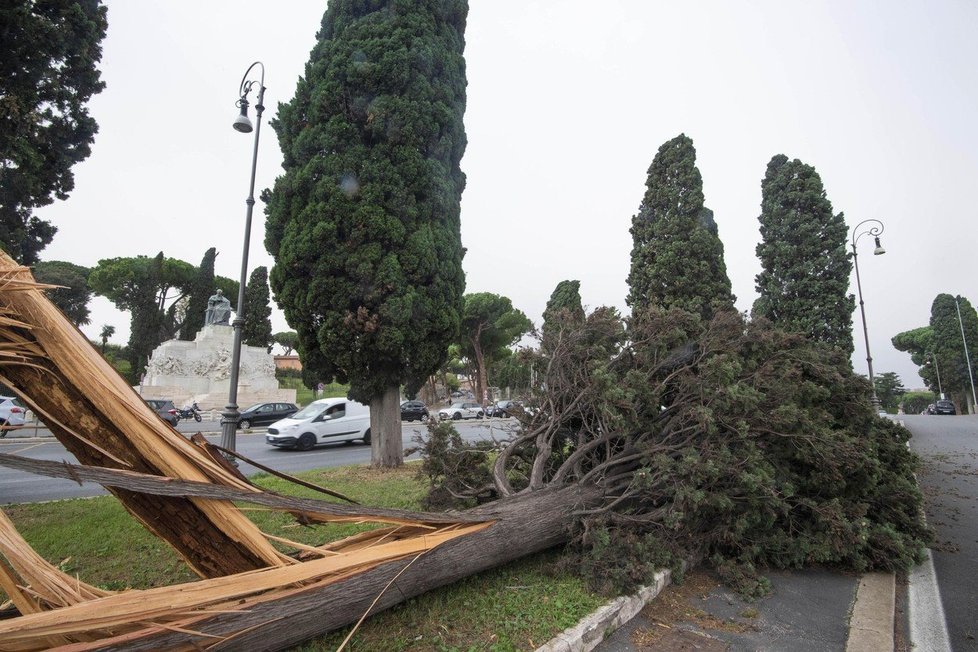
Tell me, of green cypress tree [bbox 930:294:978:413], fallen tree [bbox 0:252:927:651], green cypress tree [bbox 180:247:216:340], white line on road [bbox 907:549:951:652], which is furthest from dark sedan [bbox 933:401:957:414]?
green cypress tree [bbox 180:247:216:340]

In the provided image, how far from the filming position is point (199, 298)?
124 feet

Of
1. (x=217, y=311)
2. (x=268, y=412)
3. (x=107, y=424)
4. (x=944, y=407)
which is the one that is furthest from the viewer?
(x=944, y=407)

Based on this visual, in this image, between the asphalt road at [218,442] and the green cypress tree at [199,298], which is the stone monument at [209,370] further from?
the green cypress tree at [199,298]

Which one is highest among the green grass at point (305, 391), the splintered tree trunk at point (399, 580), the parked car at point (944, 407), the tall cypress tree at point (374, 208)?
the tall cypress tree at point (374, 208)

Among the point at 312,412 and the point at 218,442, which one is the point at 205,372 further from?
the point at 312,412

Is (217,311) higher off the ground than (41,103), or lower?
higher

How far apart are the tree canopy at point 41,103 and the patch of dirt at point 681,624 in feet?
27.3

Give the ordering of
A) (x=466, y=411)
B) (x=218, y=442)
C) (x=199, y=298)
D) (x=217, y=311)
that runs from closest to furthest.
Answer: (x=218, y=442)
(x=217, y=311)
(x=466, y=411)
(x=199, y=298)

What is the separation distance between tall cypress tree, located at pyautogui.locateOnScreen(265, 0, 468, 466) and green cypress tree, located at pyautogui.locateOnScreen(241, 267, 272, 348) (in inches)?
967

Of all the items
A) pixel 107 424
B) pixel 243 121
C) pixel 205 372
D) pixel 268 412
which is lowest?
pixel 268 412

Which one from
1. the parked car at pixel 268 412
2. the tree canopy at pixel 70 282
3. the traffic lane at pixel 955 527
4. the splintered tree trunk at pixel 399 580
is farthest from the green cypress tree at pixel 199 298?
the traffic lane at pixel 955 527

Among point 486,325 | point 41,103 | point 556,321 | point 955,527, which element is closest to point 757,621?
point 556,321

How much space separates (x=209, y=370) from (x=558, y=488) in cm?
3032

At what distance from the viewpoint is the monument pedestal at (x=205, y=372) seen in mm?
28281
